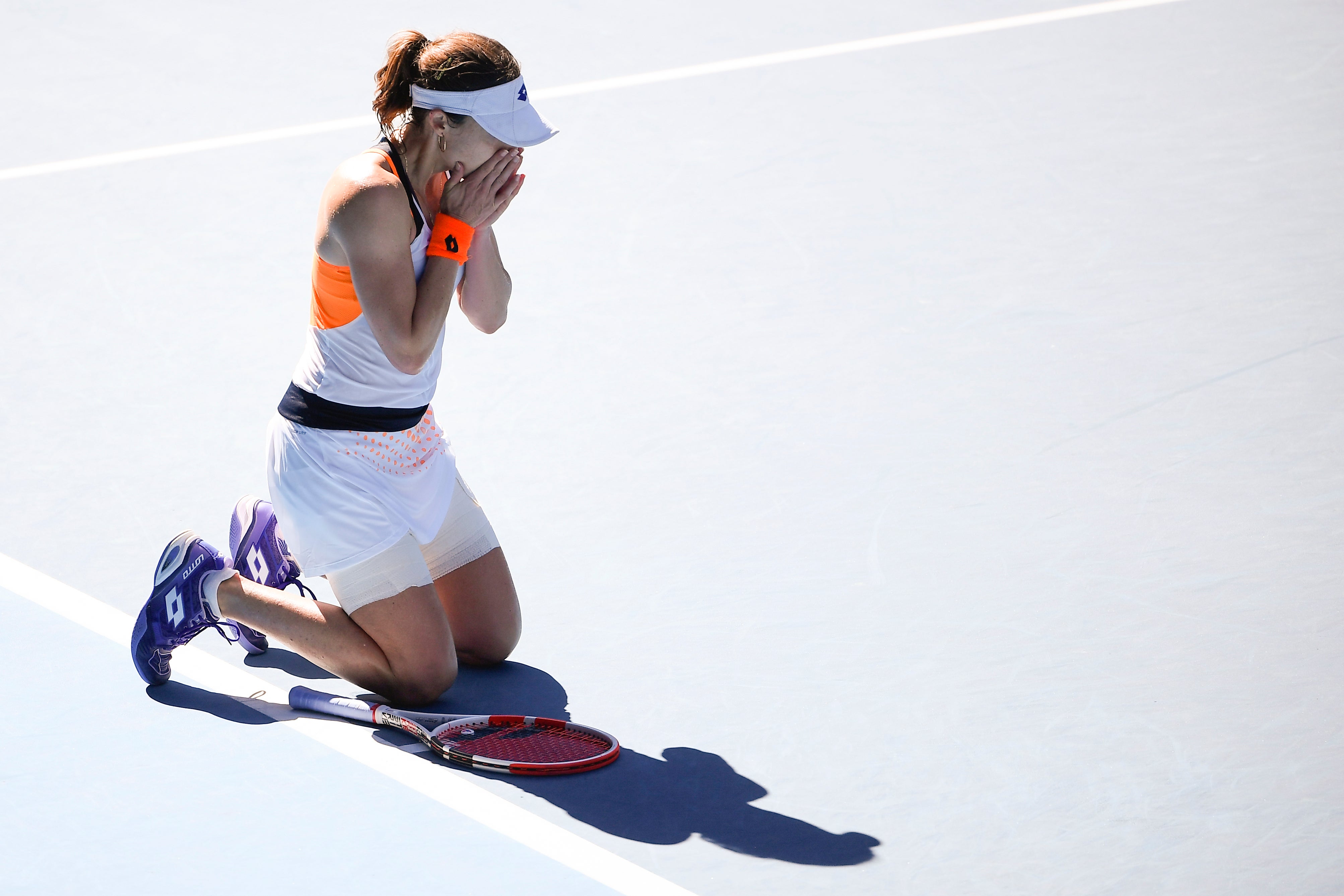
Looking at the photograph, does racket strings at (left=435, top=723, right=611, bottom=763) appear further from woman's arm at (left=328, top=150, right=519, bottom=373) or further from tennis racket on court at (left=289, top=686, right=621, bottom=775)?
woman's arm at (left=328, top=150, right=519, bottom=373)

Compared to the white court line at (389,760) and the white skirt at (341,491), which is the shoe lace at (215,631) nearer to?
the white court line at (389,760)

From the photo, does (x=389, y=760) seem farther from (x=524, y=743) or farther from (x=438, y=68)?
(x=438, y=68)

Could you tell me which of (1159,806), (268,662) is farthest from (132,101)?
(1159,806)

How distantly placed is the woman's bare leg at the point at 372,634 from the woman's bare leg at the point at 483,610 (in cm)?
13

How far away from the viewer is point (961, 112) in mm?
7793

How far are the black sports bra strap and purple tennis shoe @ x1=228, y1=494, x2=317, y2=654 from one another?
94 cm

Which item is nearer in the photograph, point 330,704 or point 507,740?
point 507,740

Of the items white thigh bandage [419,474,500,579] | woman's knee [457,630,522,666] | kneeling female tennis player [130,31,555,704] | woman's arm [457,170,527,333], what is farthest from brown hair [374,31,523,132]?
woman's knee [457,630,522,666]

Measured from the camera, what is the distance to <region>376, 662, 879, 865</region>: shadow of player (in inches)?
127

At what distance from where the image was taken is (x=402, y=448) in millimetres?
3918

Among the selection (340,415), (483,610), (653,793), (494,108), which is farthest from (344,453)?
(653,793)

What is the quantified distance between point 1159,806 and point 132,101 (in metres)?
7.07

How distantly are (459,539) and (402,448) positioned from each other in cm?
33

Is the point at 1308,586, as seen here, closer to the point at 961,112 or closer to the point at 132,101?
the point at 961,112
